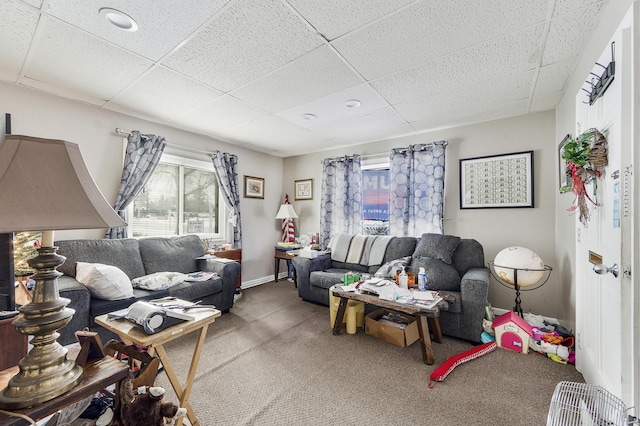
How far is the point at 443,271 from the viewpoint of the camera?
9.42 ft

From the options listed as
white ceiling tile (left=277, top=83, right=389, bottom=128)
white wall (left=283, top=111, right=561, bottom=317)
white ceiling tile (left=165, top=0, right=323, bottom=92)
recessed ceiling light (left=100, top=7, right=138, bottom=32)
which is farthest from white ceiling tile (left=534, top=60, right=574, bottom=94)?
recessed ceiling light (left=100, top=7, right=138, bottom=32)

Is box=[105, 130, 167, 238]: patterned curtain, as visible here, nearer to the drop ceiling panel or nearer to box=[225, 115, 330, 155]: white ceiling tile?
box=[225, 115, 330, 155]: white ceiling tile

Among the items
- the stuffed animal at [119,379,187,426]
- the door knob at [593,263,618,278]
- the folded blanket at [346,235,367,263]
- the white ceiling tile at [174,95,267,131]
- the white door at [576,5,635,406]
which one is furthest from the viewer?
the folded blanket at [346,235,367,263]

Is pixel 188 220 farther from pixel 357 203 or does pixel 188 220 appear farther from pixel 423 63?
pixel 423 63

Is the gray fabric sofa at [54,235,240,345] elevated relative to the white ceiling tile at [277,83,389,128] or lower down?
lower down

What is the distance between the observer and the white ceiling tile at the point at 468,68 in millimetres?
1791

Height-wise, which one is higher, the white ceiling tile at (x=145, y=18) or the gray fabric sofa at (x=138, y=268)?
the white ceiling tile at (x=145, y=18)

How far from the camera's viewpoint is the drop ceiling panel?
1.49m

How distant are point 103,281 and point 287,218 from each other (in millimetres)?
2952

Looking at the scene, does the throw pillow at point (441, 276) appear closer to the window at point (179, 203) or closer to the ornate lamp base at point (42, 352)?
the ornate lamp base at point (42, 352)

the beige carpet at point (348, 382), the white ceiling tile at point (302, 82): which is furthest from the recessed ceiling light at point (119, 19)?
the beige carpet at point (348, 382)

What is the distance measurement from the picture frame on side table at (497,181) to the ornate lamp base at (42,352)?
372cm

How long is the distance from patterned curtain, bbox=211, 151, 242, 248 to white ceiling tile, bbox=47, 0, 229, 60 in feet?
7.11

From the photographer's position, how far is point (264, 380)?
1.91m
